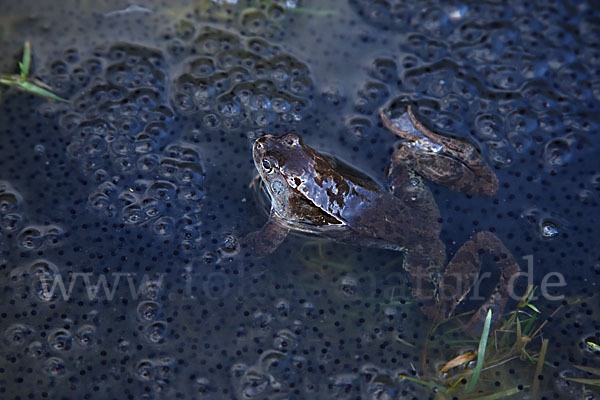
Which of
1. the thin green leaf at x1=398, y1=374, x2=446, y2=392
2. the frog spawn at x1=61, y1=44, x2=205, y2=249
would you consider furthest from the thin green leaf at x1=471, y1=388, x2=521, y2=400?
the frog spawn at x1=61, y1=44, x2=205, y2=249

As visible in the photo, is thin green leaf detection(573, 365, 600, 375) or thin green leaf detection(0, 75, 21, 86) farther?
thin green leaf detection(0, 75, 21, 86)

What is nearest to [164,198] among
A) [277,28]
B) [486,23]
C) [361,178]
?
[361,178]

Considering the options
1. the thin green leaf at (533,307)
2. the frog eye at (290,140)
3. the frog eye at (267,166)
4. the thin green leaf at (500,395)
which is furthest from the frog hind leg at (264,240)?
the thin green leaf at (533,307)

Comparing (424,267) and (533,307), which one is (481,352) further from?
(424,267)

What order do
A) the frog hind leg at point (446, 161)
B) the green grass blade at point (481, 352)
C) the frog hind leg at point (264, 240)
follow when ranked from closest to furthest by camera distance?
1. the green grass blade at point (481, 352)
2. the frog hind leg at point (264, 240)
3. the frog hind leg at point (446, 161)

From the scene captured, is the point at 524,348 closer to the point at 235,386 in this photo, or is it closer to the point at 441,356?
the point at 441,356

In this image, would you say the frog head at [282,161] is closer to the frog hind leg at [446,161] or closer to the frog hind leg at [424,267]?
the frog hind leg at [446,161]

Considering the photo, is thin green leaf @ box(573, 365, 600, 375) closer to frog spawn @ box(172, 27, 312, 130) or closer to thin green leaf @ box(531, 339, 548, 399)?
thin green leaf @ box(531, 339, 548, 399)

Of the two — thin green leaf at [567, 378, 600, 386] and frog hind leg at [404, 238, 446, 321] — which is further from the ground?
frog hind leg at [404, 238, 446, 321]
